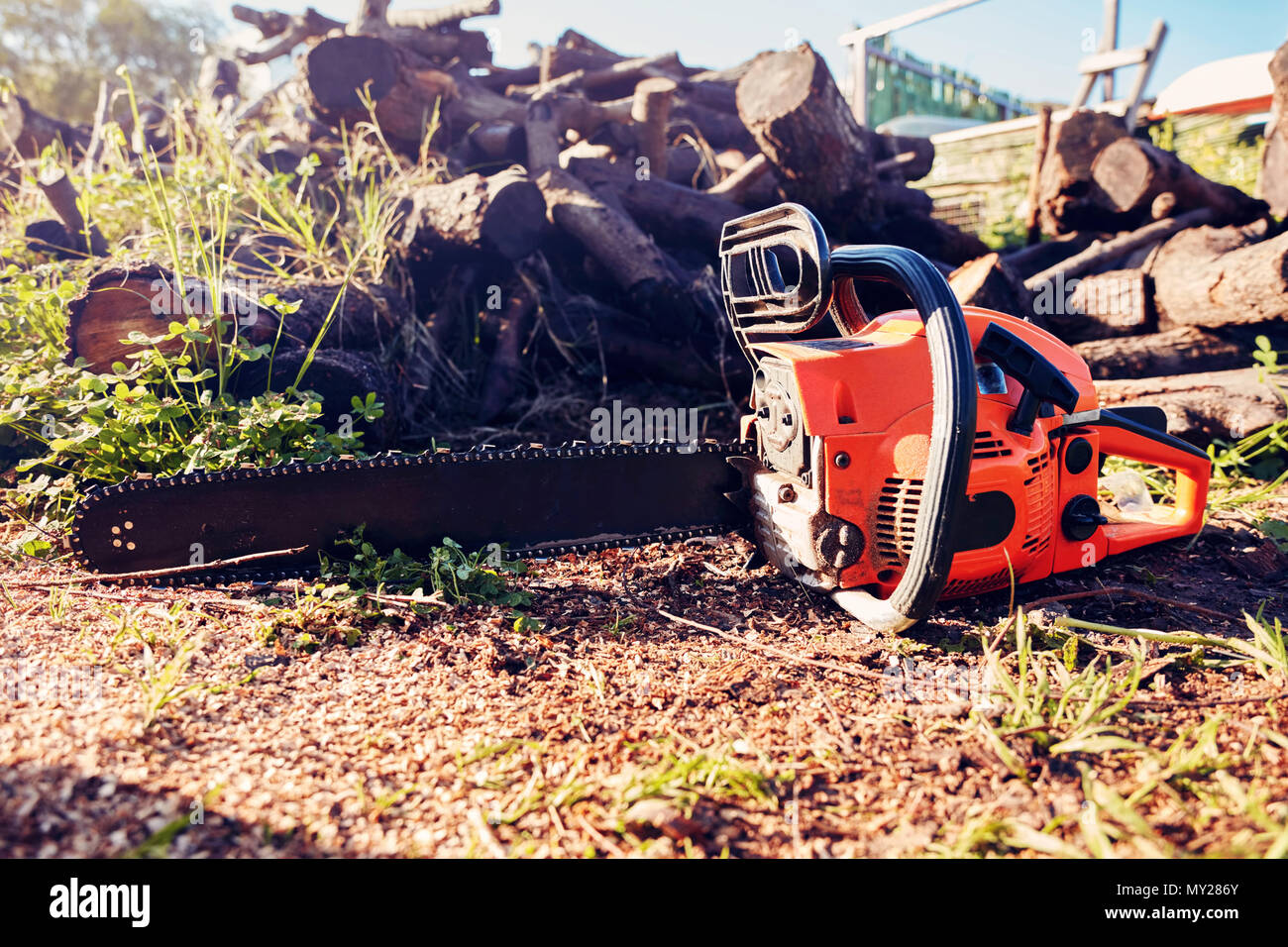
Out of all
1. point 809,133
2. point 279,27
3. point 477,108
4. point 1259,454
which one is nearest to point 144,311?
point 809,133

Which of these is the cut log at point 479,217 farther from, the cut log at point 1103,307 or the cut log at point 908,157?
the cut log at point 908,157

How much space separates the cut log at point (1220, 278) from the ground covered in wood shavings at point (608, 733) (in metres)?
2.48

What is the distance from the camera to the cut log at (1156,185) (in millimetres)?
5598

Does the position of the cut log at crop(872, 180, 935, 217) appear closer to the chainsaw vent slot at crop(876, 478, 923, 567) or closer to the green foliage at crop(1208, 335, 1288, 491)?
the green foliage at crop(1208, 335, 1288, 491)

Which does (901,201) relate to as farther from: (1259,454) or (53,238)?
(53,238)

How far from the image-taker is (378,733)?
189 centimetres

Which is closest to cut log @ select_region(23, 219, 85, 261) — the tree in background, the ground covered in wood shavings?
the ground covered in wood shavings

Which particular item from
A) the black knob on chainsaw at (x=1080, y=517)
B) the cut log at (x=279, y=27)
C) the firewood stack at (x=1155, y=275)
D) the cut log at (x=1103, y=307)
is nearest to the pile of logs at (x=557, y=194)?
the cut log at (x=1103, y=307)

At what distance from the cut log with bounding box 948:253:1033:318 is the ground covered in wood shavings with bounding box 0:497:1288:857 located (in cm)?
193

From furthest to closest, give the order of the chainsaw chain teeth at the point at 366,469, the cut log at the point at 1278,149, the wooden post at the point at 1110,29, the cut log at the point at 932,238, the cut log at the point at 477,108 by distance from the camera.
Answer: the wooden post at the point at 1110,29, the cut log at the point at 477,108, the cut log at the point at 932,238, the cut log at the point at 1278,149, the chainsaw chain teeth at the point at 366,469

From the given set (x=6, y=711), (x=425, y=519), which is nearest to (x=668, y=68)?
(x=425, y=519)

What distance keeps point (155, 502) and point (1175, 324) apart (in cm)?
549

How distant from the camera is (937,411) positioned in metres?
1.87
